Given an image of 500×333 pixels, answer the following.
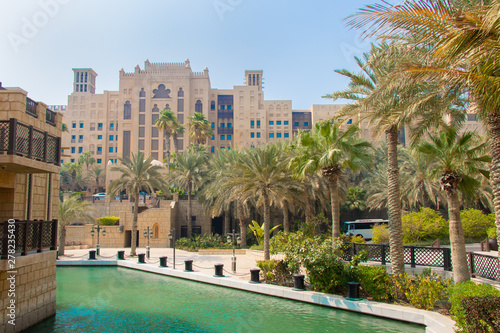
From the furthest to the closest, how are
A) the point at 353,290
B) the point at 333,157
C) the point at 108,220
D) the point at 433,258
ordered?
the point at 108,220 → the point at 333,157 → the point at 433,258 → the point at 353,290

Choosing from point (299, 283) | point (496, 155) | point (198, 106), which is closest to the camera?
point (496, 155)

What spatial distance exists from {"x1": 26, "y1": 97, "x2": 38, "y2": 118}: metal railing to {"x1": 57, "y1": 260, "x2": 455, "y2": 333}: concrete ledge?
11.0m

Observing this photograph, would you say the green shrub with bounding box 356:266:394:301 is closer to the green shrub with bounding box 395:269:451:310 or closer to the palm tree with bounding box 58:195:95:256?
the green shrub with bounding box 395:269:451:310

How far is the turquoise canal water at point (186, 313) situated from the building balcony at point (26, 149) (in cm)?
506

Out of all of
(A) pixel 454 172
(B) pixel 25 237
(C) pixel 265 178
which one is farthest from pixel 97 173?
(A) pixel 454 172

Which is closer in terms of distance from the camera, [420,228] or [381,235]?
[381,235]

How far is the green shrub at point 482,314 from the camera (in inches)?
309

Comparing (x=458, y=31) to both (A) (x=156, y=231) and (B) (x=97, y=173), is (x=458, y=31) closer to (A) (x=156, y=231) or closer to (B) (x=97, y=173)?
(A) (x=156, y=231)

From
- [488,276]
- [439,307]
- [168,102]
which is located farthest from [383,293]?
[168,102]

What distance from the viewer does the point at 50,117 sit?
504 inches

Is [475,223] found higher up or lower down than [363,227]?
higher up

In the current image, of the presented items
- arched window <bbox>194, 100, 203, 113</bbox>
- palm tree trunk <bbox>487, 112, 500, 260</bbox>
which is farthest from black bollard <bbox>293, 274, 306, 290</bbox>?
arched window <bbox>194, 100, 203, 113</bbox>

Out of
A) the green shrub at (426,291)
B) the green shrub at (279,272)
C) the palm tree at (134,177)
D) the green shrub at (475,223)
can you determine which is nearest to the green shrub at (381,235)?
the green shrub at (475,223)

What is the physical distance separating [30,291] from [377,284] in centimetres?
1164
